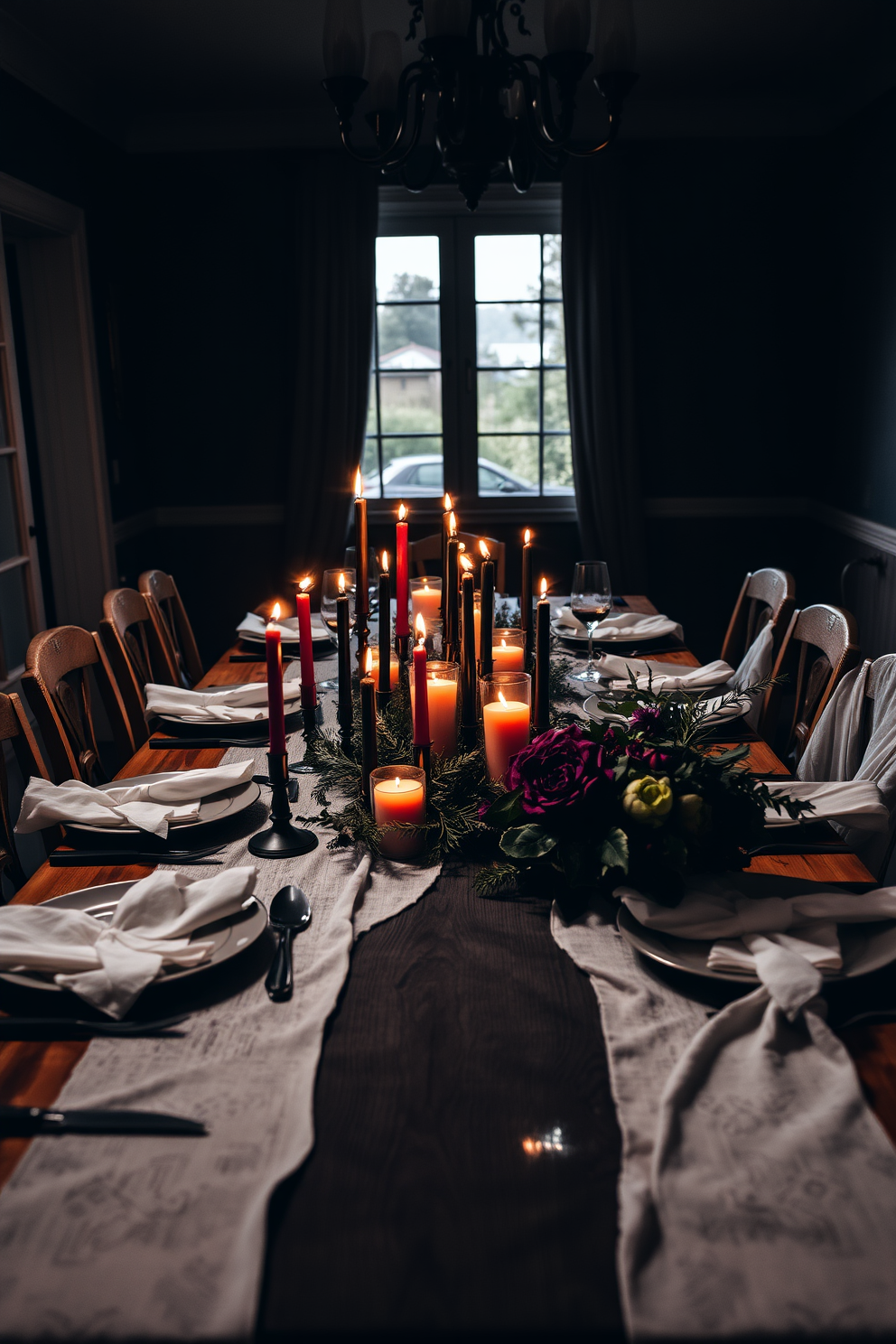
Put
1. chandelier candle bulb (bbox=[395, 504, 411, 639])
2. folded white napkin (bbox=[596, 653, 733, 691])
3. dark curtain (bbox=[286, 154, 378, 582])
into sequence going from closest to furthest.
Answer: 1. chandelier candle bulb (bbox=[395, 504, 411, 639])
2. folded white napkin (bbox=[596, 653, 733, 691])
3. dark curtain (bbox=[286, 154, 378, 582])

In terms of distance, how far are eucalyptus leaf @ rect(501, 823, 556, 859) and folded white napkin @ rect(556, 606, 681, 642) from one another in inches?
48.8

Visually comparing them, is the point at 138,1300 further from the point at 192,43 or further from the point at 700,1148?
the point at 192,43

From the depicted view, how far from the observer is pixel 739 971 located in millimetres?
907

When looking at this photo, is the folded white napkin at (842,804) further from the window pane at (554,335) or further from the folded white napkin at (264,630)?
the window pane at (554,335)

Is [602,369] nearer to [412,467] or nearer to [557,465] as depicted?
[557,465]

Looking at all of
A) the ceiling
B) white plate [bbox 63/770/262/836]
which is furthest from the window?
white plate [bbox 63/770/262/836]

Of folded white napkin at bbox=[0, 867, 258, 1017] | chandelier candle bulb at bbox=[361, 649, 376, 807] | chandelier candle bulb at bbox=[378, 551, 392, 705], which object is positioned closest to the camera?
folded white napkin at bbox=[0, 867, 258, 1017]

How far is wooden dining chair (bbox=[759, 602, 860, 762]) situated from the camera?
1.79 meters

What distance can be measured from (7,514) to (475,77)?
2.07 m

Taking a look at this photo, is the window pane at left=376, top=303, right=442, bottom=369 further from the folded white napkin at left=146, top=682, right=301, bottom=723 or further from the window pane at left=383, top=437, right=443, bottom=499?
the folded white napkin at left=146, top=682, right=301, bottom=723

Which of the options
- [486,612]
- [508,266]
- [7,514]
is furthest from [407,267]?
[486,612]

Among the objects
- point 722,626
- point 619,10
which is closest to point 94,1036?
point 619,10

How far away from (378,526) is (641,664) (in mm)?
2500

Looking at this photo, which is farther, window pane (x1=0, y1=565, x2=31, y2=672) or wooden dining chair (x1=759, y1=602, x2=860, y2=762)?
window pane (x1=0, y1=565, x2=31, y2=672)
